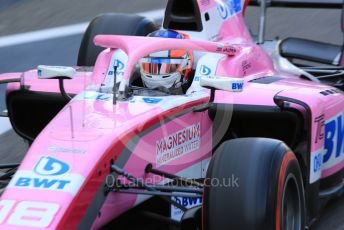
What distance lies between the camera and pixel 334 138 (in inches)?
190

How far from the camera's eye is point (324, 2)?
21.8ft

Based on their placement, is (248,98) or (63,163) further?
(248,98)

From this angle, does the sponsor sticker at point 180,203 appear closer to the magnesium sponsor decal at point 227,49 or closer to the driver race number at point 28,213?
the driver race number at point 28,213

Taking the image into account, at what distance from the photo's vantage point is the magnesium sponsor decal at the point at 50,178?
355 centimetres

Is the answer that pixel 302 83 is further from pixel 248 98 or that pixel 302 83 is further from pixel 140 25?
pixel 140 25

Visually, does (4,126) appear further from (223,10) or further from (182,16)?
(223,10)

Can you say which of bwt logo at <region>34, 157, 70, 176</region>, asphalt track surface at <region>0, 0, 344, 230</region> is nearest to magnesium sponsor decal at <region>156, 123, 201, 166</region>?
bwt logo at <region>34, 157, 70, 176</region>

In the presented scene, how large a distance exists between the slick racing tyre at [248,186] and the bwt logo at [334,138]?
0.93m

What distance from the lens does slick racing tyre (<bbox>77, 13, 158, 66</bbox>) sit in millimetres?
6180

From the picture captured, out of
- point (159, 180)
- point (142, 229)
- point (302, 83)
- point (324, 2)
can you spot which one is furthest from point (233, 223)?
point (324, 2)

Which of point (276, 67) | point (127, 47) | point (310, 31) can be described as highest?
point (127, 47)

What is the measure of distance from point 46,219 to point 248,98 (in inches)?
66.3

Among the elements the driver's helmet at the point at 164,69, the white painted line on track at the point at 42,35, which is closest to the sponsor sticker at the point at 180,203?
the driver's helmet at the point at 164,69

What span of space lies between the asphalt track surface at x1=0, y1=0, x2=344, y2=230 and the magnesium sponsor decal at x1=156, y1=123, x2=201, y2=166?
3569 millimetres
